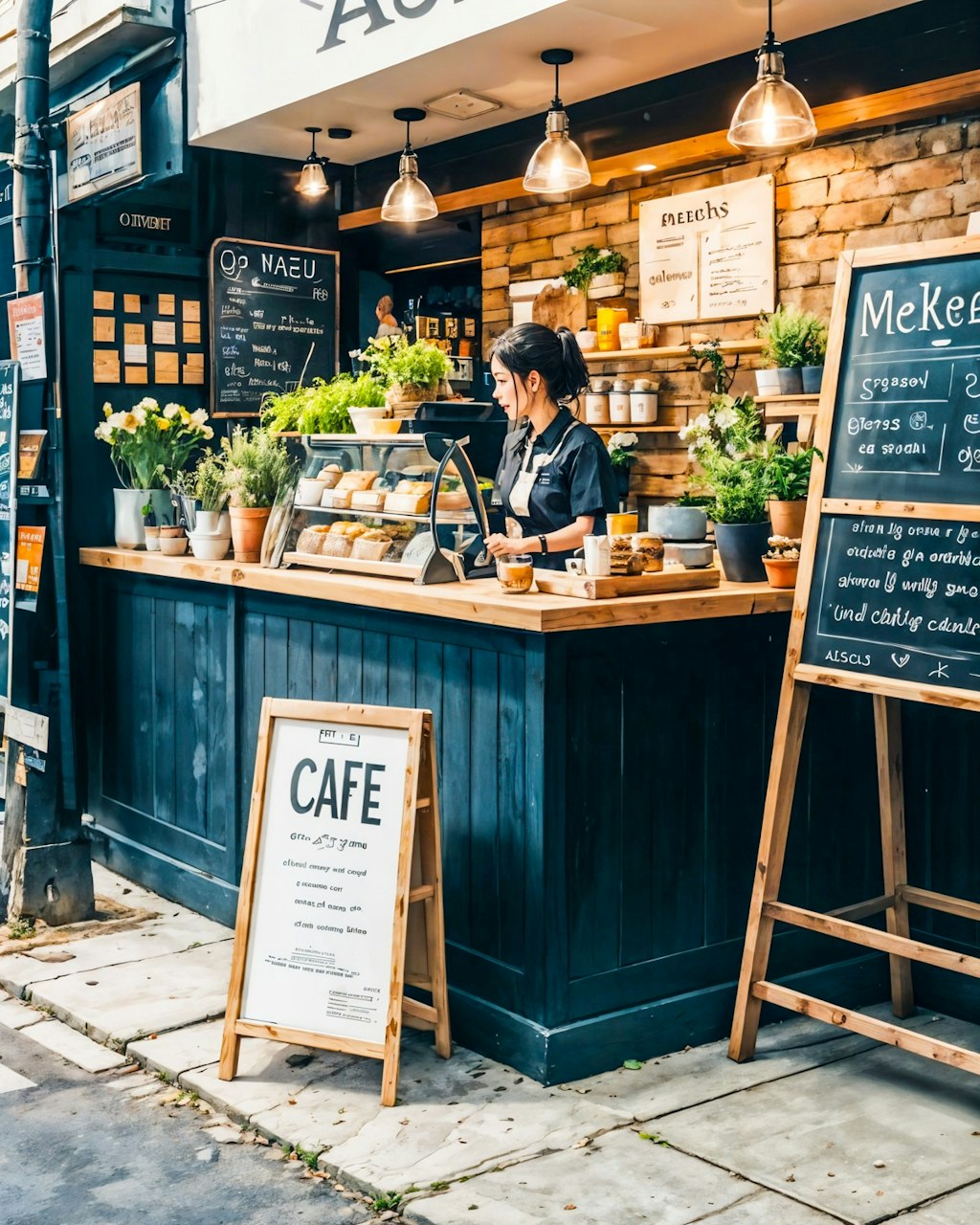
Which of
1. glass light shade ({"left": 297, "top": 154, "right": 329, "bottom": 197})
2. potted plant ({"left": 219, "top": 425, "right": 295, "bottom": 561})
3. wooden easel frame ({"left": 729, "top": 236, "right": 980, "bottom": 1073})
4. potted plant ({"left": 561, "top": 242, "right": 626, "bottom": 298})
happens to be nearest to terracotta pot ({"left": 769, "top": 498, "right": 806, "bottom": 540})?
wooden easel frame ({"left": 729, "top": 236, "right": 980, "bottom": 1073})

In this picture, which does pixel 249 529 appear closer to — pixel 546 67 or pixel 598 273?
pixel 546 67

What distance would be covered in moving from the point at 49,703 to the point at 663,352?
3.77 metres

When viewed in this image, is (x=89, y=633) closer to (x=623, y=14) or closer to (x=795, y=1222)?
(x=623, y=14)

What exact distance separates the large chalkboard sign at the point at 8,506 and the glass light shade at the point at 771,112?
8.35ft

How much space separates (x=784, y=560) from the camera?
3549 mm

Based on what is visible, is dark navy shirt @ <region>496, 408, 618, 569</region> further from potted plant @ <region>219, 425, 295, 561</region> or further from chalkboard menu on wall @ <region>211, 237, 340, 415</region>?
chalkboard menu on wall @ <region>211, 237, 340, 415</region>

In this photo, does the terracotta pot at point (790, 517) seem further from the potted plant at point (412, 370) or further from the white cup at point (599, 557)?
the potted plant at point (412, 370)

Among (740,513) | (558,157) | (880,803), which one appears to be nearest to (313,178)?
(558,157)

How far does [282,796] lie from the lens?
3369mm

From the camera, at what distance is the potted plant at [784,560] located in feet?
11.6

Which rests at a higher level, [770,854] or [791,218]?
[791,218]

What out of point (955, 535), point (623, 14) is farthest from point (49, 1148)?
point (623, 14)

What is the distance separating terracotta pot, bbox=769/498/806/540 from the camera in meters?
3.56

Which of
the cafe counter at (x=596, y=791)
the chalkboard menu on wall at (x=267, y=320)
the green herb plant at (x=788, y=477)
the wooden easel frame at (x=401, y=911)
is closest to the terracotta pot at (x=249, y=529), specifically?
the cafe counter at (x=596, y=791)
